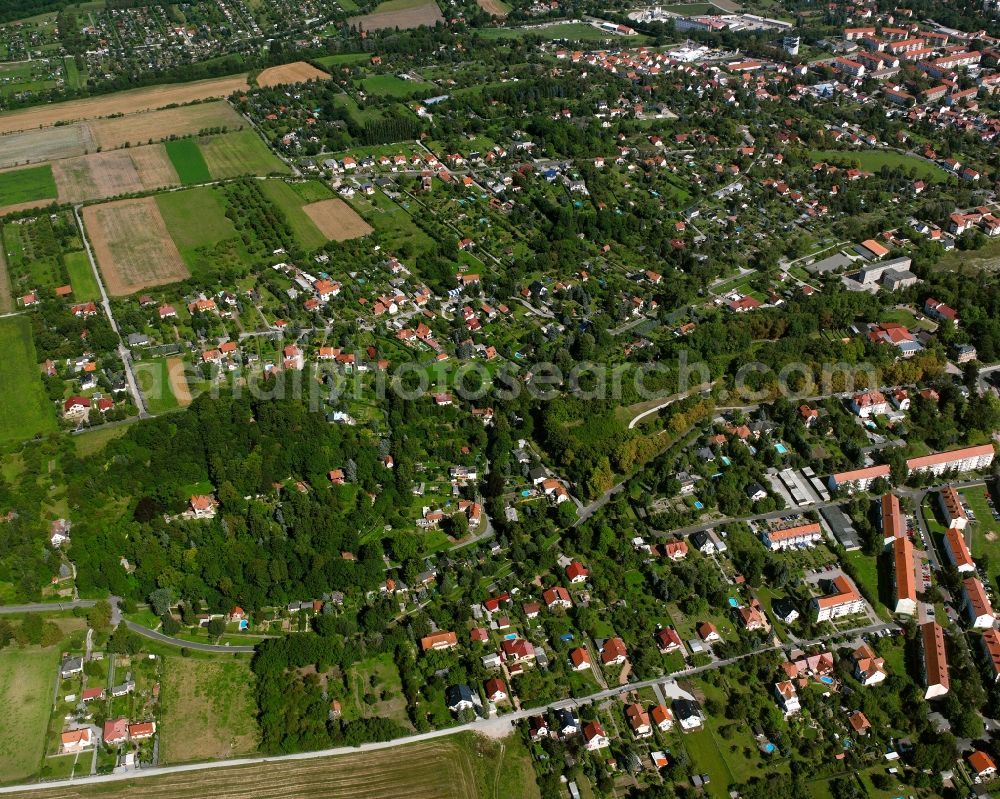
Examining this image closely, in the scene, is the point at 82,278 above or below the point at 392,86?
below

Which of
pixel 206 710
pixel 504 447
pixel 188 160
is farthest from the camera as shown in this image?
pixel 188 160

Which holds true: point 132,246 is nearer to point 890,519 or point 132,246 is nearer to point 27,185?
point 27,185

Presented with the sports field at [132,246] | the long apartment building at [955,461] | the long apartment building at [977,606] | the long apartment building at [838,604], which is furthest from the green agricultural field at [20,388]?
the long apartment building at [977,606]

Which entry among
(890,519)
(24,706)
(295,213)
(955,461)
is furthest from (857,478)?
(295,213)

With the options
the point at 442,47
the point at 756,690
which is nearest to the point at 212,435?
the point at 756,690

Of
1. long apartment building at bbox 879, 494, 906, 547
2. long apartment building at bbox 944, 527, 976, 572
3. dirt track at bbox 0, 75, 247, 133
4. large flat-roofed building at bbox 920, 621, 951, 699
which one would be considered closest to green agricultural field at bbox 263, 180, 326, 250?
dirt track at bbox 0, 75, 247, 133

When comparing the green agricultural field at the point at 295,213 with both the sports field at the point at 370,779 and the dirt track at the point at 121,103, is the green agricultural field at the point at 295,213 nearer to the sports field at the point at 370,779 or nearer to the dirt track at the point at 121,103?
the dirt track at the point at 121,103

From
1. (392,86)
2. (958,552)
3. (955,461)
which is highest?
(392,86)
